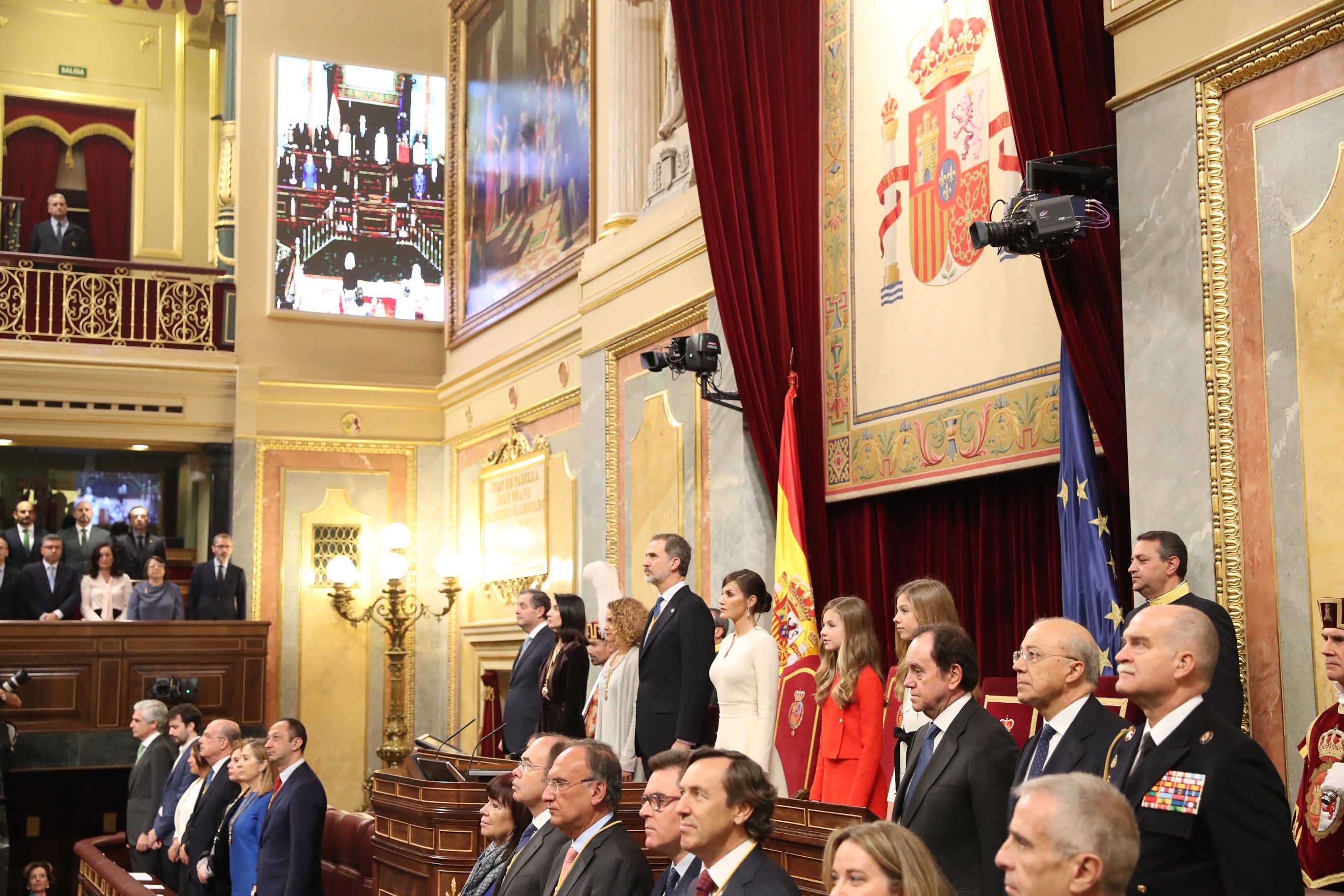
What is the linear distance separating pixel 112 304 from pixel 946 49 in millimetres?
8586

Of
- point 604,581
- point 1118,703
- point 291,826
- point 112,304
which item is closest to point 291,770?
point 291,826

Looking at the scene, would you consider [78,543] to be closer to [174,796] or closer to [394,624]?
[394,624]

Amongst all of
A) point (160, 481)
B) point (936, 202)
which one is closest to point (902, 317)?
point (936, 202)

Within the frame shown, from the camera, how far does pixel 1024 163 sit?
4.77 meters

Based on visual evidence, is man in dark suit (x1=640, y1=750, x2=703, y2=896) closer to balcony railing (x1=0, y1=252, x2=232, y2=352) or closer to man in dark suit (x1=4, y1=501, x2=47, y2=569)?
man in dark suit (x1=4, y1=501, x2=47, y2=569)

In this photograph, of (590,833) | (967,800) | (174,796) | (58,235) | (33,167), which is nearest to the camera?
(967,800)

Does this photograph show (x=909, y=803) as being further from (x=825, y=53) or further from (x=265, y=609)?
(x=265, y=609)

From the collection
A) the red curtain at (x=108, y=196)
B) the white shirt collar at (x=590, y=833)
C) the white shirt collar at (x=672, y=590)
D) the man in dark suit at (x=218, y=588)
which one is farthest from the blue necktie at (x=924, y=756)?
the red curtain at (x=108, y=196)

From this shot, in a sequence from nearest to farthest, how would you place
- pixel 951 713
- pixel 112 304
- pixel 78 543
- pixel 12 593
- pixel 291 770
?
pixel 951 713
pixel 291 770
pixel 12 593
pixel 78 543
pixel 112 304

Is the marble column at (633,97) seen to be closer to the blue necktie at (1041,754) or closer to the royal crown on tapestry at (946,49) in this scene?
the royal crown on tapestry at (946,49)

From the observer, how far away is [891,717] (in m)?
4.95

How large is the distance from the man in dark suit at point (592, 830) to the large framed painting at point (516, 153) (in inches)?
259

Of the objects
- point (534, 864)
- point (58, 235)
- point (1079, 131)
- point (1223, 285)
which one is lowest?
point (534, 864)

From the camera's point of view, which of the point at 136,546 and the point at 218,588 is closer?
the point at 218,588
